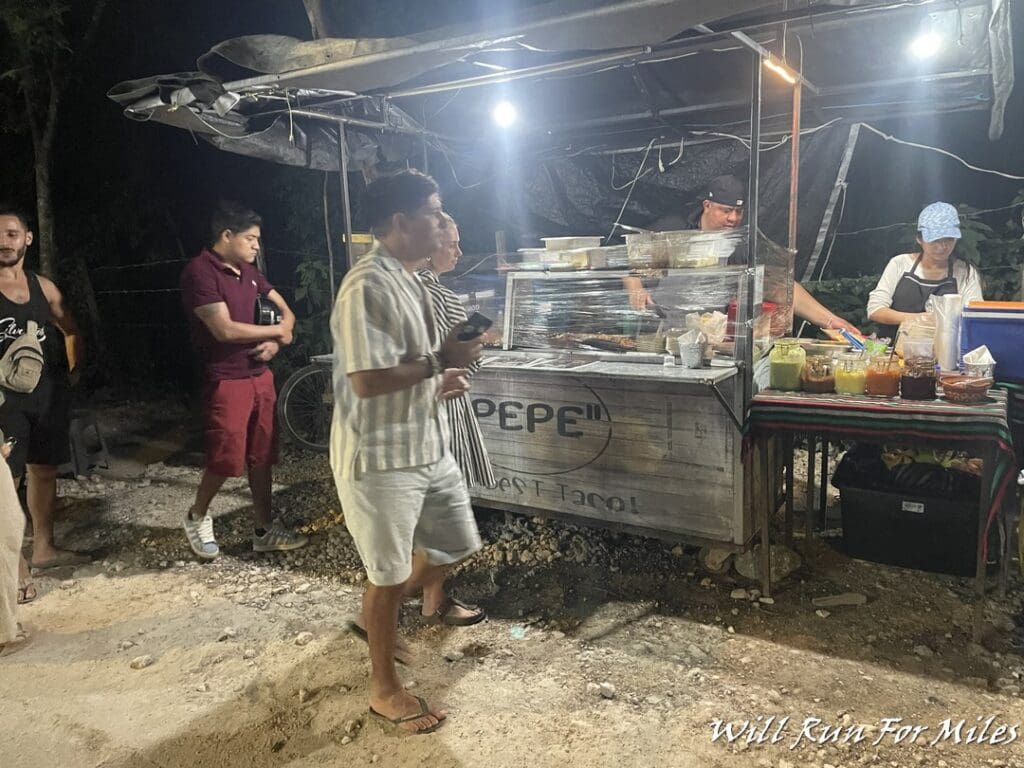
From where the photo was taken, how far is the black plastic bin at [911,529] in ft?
11.2

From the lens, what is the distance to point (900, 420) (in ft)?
10.0

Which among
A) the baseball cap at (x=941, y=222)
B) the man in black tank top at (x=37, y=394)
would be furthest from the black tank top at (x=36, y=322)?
the baseball cap at (x=941, y=222)

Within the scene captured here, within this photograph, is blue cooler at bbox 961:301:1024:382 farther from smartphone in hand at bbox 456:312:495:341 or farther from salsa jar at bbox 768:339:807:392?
smartphone in hand at bbox 456:312:495:341

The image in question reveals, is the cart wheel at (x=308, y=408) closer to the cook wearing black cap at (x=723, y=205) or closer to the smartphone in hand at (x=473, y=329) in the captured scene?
the cook wearing black cap at (x=723, y=205)

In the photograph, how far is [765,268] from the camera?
406cm

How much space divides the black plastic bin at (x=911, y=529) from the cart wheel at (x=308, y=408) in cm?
434

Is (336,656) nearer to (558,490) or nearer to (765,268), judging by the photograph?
(558,490)

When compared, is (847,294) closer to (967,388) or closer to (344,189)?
(967,388)

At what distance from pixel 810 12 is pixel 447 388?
2190 millimetres

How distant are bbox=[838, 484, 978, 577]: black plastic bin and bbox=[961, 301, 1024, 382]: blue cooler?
64 cm

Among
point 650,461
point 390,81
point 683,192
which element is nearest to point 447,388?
point 650,461

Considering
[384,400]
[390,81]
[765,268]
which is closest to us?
[384,400]

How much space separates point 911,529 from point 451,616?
91.3 inches

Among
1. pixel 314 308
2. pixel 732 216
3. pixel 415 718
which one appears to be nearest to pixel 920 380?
pixel 732 216
